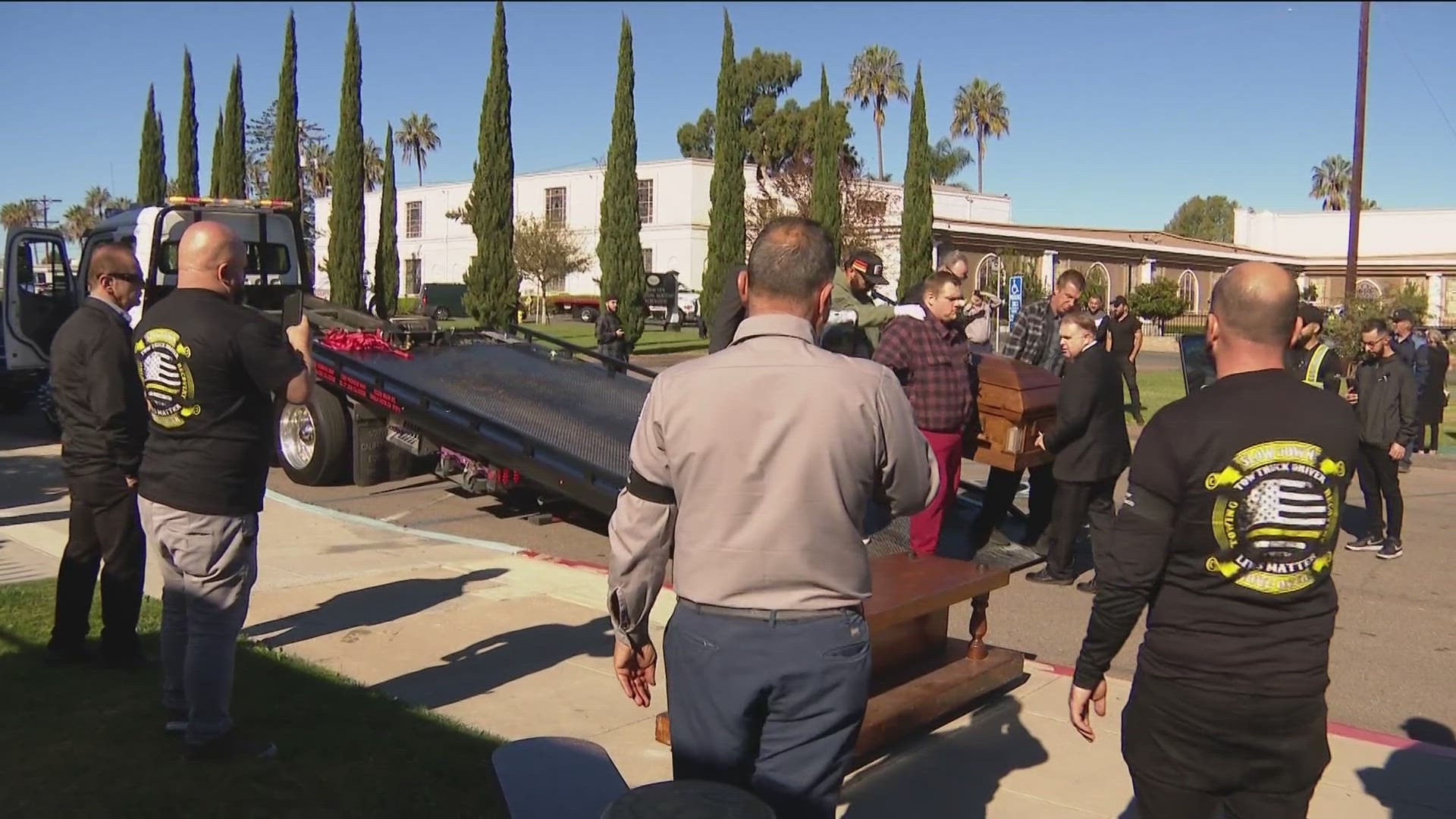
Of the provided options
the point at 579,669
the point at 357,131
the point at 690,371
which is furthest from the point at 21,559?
the point at 357,131

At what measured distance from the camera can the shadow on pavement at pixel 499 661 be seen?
543 centimetres

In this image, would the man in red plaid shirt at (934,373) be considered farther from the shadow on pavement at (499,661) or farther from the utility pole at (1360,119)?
the utility pole at (1360,119)

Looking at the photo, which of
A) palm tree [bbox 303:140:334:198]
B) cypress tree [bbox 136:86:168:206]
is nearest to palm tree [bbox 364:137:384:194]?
palm tree [bbox 303:140:334:198]

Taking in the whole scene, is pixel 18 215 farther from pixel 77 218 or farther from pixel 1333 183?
pixel 1333 183

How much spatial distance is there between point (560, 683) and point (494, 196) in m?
29.9

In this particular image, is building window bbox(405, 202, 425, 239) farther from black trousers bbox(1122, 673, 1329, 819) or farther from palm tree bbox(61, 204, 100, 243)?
black trousers bbox(1122, 673, 1329, 819)

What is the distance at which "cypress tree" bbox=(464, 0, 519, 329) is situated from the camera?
33.8 meters

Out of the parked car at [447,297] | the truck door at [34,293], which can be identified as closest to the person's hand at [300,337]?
the truck door at [34,293]

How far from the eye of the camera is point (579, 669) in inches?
229

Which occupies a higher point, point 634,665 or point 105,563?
point 634,665

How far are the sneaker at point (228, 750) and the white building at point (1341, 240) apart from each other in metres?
56.3

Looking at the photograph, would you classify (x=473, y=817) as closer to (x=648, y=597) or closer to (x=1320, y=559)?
(x=648, y=597)

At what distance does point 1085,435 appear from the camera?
301 inches

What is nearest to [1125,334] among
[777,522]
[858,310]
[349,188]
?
[858,310]
